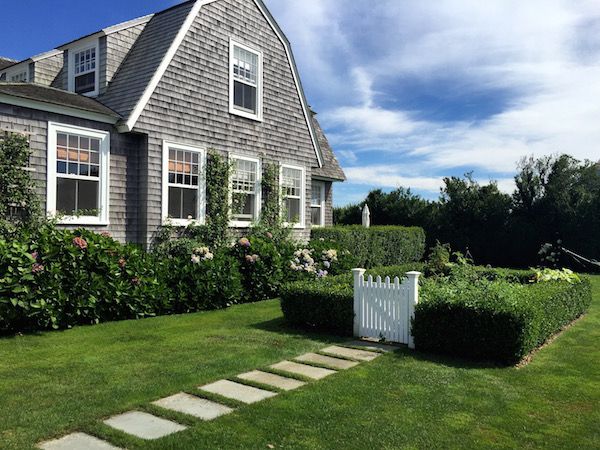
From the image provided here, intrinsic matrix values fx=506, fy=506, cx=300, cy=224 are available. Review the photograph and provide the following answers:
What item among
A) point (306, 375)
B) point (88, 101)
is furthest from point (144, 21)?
point (306, 375)

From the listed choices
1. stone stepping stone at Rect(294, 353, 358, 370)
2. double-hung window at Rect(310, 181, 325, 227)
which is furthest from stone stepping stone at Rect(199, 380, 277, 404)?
double-hung window at Rect(310, 181, 325, 227)

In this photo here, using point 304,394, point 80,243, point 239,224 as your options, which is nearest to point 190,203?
point 239,224

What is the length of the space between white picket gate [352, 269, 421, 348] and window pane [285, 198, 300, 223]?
8.03 metres

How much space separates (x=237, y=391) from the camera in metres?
5.53

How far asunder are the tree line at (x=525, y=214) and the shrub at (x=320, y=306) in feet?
56.1

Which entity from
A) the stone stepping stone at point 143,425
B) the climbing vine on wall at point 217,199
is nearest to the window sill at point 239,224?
the climbing vine on wall at point 217,199

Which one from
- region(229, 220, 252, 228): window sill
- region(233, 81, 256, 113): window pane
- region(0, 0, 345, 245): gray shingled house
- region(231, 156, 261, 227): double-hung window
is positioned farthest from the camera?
region(233, 81, 256, 113): window pane

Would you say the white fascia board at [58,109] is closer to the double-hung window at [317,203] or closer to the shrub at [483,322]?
the shrub at [483,322]

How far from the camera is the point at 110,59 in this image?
1298 centimetres

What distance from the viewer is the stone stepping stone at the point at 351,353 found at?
720 centimetres

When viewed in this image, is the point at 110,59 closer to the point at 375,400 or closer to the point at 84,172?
the point at 84,172

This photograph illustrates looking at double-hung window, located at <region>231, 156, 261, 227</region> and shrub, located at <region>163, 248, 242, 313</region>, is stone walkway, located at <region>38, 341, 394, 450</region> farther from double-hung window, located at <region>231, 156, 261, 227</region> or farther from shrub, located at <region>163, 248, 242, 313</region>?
double-hung window, located at <region>231, 156, 261, 227</region>

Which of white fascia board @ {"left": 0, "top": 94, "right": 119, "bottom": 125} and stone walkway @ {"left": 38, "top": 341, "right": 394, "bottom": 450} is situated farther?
white fascia board @ {"left": 0, "top": 94, "right": 119, "bottom": 125}

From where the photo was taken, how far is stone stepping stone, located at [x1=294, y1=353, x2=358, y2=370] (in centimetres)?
670
